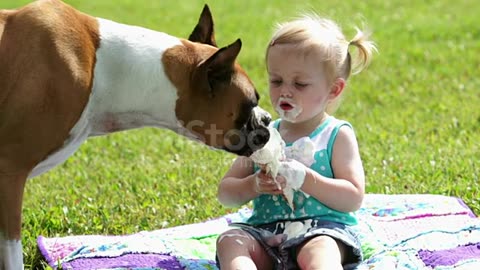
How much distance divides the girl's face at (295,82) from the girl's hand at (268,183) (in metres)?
0.38

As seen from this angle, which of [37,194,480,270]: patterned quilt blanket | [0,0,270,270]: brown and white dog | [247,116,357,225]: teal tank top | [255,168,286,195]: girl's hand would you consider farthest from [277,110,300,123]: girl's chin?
[37,194,480,270]: patterned quilt blanket

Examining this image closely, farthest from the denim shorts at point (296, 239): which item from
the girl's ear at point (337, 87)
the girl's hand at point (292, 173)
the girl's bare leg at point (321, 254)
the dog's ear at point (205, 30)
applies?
the dog's ear at point (205, 30)

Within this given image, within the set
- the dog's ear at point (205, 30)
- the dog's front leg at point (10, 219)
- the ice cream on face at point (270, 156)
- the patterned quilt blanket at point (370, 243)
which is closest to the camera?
the dog's front leg at point (10, 219)

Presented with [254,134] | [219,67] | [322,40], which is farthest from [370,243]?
[219,67]

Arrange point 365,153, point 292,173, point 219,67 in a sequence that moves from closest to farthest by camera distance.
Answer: point 219,67
point 292,173
point 365,153

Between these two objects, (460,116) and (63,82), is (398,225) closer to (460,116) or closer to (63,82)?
(63,82)

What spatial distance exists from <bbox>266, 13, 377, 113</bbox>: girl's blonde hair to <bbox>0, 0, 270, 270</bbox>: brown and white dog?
425 millimetres

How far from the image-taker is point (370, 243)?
5.09 meters

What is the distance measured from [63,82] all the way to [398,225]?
234 cm

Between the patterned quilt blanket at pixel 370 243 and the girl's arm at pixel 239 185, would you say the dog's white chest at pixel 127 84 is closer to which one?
the girl's arm at pixel 239 185

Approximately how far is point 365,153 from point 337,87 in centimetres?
232

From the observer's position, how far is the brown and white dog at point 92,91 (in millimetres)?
4297

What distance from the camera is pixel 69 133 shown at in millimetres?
4449

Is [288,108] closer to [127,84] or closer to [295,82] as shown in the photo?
[295,82]
